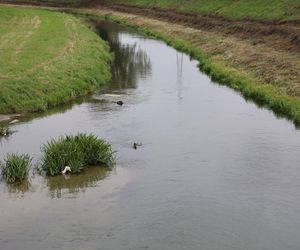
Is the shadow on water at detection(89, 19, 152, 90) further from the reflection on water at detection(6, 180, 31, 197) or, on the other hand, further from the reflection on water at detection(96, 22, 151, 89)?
the reflection on water at detection(6, 180, 31, 197)

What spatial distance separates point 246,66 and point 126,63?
12038 mm

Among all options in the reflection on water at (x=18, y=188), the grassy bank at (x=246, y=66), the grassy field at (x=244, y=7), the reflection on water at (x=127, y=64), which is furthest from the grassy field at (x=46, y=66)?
the grassy field at (x=244, y=7)

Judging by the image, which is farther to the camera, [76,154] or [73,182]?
[76,154]

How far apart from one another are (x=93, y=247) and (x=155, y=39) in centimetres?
5085

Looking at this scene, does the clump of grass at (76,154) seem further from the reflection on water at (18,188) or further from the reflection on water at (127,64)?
the reflection on water at (127,64)

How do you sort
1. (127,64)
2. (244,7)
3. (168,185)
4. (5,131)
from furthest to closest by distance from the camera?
(244,7), (127,64), (5,131), (168,185)

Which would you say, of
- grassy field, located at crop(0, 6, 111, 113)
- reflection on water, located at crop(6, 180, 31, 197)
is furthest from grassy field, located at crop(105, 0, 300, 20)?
reflection on water, located at crop(6, 180, 31, 197)

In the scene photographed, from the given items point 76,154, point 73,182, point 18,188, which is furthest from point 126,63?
point 18,188

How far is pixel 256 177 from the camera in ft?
68.9

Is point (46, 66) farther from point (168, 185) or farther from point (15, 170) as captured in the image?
point (168, 185)

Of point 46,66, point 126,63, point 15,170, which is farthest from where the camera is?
point 126,63

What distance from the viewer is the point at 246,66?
41.2m

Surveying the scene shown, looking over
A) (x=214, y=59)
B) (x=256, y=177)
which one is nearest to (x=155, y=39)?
(x=214, y=59)

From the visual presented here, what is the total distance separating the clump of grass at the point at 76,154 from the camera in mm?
21422
